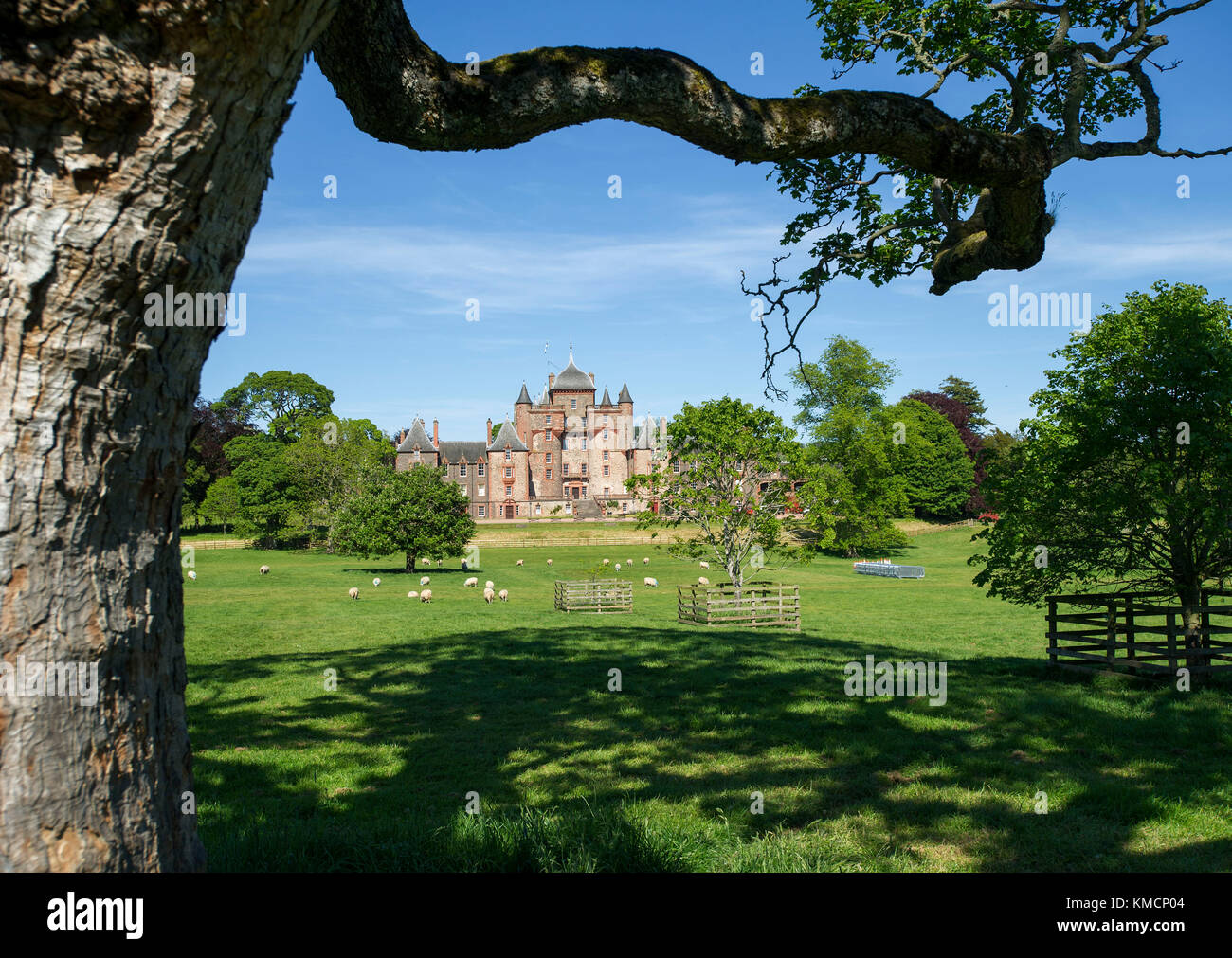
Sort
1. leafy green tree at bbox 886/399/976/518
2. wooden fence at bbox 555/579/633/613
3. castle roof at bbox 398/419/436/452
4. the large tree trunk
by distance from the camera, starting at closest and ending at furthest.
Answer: the large tree trunk, wooden fence at bbox 555/579/633/613, leafy green tree at bbox 886/399/976/518, castle roof at bbox 398/419/436/452

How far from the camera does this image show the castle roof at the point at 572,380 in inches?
4414

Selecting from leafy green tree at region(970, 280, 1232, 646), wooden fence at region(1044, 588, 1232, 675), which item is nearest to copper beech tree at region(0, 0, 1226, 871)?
leafy green tree at region(970, 280, 1232, 646)

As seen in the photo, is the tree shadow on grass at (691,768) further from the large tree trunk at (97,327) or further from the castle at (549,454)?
the castle at (549,454)

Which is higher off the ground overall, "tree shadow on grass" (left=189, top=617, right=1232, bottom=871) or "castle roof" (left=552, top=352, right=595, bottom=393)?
"castle roof" (left=552, top=352, right=595, bottom=393)

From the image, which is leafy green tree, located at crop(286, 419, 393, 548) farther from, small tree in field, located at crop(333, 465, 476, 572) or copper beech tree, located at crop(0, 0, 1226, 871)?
copper beech tree, located at crop(0, 0, 1226, 871)

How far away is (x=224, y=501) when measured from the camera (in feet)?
220

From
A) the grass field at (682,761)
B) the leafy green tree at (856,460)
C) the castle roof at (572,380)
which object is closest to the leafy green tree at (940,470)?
the leafy green tree at (856,460)

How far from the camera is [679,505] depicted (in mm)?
29094

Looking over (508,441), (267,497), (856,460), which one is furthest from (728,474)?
(508,441)

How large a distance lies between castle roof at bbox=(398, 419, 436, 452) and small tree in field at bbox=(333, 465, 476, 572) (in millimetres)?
61756

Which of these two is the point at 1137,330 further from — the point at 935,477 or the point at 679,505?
the point at 935,477

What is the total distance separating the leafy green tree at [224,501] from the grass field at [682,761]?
180ft

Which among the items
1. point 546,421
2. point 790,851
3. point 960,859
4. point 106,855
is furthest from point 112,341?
point 546,421

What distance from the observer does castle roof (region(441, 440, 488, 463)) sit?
109m
